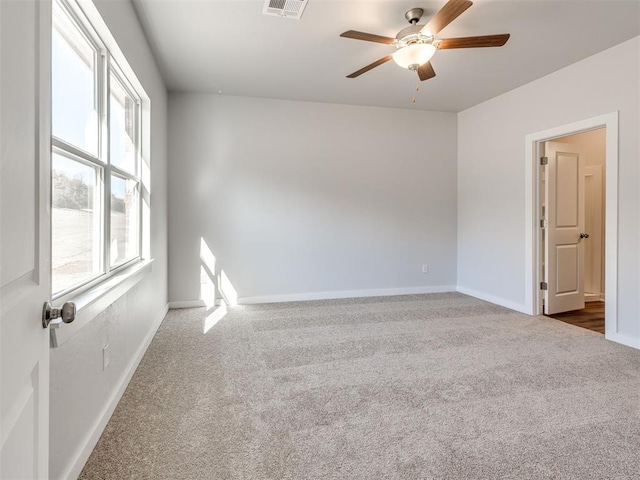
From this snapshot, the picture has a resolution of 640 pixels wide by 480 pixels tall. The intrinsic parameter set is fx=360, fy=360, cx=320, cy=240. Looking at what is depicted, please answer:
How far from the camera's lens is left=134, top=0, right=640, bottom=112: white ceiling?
2652 millimetres

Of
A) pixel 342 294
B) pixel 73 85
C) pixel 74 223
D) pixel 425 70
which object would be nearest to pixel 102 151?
pixel 73 85

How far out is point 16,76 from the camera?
69cm

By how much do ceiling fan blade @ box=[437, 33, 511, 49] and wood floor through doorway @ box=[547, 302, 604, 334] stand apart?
2933mm

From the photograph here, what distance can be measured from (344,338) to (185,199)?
8.56 feet

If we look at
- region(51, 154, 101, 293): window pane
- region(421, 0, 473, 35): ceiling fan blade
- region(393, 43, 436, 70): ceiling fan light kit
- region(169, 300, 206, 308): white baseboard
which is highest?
region(421, 0, 473, 35): ceiling fan blade

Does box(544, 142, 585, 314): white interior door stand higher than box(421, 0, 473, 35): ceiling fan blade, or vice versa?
box(421, 0, 473, 35): ceiling fan blade

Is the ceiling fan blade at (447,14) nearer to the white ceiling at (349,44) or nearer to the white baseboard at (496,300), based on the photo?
the white ceiling at (349,44)

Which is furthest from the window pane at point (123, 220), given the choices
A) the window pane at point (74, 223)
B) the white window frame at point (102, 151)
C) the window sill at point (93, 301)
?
the window pane at point (74, 223)

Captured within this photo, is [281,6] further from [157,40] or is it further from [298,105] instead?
[298,105]

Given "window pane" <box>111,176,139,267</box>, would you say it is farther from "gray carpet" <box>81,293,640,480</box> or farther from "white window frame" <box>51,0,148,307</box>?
"gray carpet" <box>81,293,640,480</box>

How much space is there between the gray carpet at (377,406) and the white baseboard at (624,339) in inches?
4.0

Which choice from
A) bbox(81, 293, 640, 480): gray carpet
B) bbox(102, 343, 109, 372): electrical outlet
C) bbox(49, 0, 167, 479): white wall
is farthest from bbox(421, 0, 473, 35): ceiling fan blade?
bbox(102, 343, 109, 372): electrical outlet

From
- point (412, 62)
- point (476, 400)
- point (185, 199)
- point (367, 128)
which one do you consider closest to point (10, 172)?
point (476, 400)

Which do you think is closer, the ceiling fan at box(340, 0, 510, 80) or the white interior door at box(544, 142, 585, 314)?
the ceiling fan at box(340, 0, 510, 80)
